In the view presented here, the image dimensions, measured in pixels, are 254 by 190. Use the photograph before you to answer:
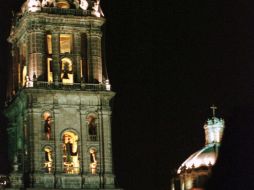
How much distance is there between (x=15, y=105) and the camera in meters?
45.0

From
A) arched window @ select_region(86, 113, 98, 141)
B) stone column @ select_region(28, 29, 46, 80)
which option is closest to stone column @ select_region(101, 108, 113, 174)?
arched window @ select_region(86, 113, 98, 141)

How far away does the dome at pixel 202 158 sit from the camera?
57.6 m

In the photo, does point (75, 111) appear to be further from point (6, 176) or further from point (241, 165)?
point (241, 165)

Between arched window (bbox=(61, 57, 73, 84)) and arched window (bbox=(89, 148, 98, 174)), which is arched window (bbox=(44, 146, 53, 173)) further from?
arched window (bbox=(61, 57, 73, 84))

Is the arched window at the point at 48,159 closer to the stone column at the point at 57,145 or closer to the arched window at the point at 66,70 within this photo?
the stone column at the point at 57,145

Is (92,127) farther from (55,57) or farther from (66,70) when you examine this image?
(55,57)

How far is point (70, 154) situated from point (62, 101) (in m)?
3.26

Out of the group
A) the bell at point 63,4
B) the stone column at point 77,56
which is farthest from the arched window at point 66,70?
the bell at point 63,4

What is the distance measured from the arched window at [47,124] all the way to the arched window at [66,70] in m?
2.56

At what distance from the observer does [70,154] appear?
42750 mm

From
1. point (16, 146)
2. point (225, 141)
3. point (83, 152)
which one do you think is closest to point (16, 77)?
point (16, 146)

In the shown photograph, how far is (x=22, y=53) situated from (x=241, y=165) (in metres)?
43.1

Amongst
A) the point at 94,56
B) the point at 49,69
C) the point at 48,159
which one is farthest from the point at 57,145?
the point at 94,56

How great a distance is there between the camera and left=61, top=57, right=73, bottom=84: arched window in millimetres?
43438
